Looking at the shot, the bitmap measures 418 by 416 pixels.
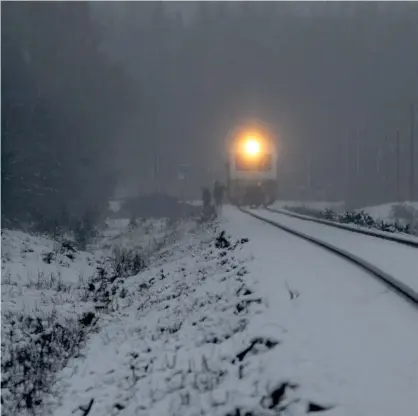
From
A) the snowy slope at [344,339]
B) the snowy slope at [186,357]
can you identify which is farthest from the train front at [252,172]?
the snowy slope at [344,339]

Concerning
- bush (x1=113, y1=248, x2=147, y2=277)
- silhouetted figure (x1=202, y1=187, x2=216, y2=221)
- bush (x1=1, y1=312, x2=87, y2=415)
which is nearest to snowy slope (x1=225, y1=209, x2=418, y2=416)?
bush (x1=1, y1=312, x2=87, y2=415)

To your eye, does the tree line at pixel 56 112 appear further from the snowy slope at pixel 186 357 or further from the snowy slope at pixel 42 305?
the snowy slope at pixel 186 357

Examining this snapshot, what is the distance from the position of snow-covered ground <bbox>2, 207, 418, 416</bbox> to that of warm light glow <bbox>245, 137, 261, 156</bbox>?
82.5 feet

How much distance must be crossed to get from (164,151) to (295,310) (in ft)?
297

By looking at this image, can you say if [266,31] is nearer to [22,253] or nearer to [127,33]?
[127,33]

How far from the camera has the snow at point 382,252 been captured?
1001cm

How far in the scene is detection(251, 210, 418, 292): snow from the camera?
1001cm

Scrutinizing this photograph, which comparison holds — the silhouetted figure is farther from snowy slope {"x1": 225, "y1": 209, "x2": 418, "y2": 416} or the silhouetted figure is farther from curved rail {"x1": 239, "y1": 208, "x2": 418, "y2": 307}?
snowy slope {"x1": 225, "y1": 209, "x2": 418, "y2": 416}

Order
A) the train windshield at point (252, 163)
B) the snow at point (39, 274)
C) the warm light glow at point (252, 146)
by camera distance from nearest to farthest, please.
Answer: the snow at point (39, 274), the train windshield at point (252, 163), the warm light glow at point (252, 146)

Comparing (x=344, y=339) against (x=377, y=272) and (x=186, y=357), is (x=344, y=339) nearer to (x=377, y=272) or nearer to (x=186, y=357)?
(x=186, y=357)

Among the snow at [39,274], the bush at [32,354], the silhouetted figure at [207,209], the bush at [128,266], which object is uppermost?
the silhouetted figure at [207,209]

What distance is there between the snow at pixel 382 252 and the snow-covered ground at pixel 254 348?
0.52 m

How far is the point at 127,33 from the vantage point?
115625mm

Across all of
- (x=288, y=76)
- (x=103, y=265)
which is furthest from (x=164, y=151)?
(x=103, y=265)
